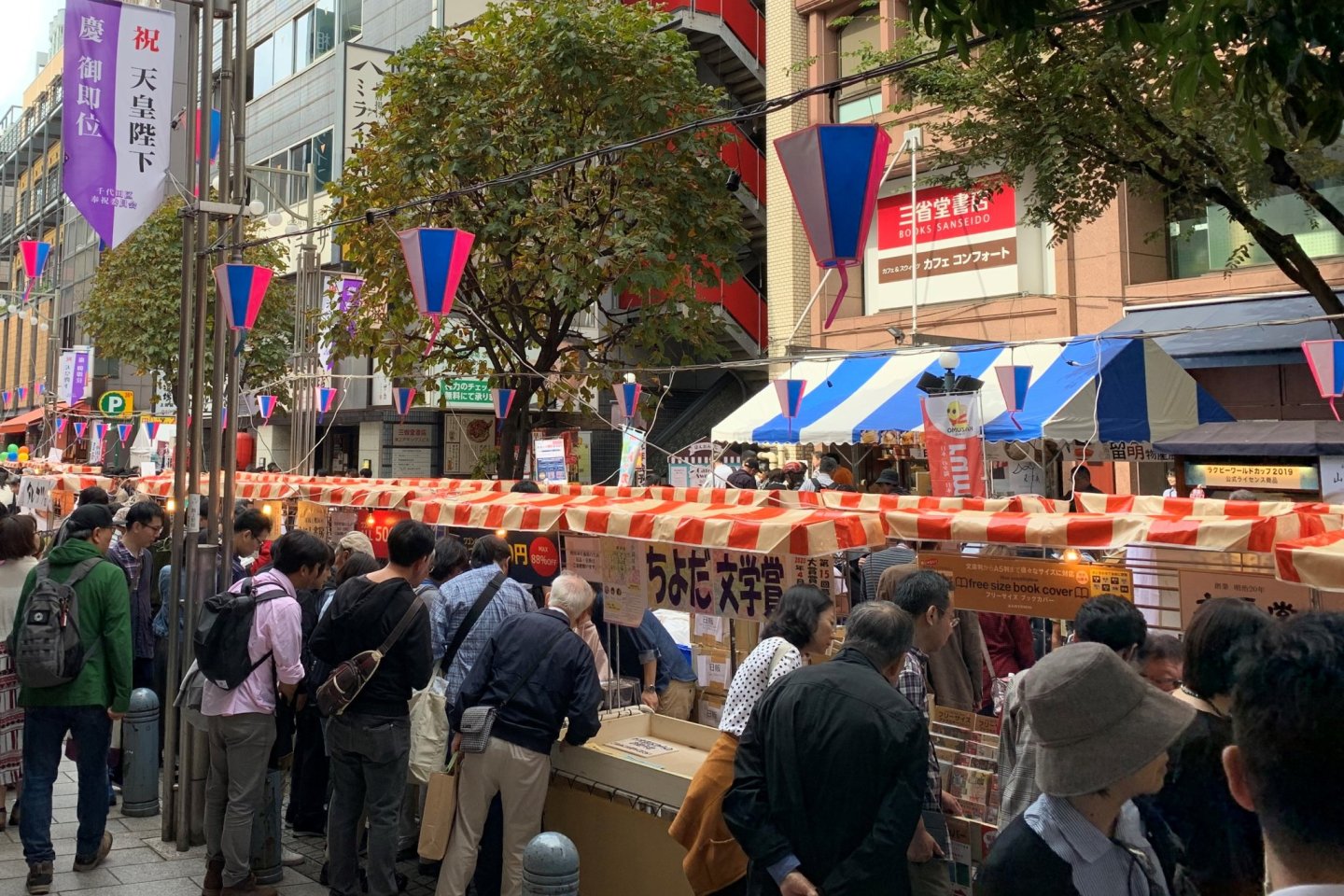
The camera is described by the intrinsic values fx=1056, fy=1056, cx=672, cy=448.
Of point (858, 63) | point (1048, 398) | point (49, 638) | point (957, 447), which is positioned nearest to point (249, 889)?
point (49, 638)

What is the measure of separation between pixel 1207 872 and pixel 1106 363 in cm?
1086

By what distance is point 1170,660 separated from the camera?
171 inches

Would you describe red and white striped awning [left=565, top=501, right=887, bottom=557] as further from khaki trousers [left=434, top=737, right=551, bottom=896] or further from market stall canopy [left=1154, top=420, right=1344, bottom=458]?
market stall canopy [left=1154, top=420, right=1344, bottom=458]

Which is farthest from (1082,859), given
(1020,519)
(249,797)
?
(249,797)

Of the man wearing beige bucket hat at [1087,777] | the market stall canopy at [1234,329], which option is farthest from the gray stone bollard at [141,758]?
the market stall canopy at [1234,329]

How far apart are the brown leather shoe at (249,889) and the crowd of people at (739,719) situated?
0.04 feet

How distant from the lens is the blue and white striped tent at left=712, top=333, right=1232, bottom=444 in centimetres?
1290

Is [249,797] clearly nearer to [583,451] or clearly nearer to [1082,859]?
[1082,859]

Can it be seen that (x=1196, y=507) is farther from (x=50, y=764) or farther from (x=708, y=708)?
(x=50, y=764)

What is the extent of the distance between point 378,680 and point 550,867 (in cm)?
159

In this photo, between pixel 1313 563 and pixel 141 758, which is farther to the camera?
pixel 141 758

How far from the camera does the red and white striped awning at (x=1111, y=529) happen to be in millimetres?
4680

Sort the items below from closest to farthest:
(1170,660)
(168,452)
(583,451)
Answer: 1. (1170,660)
2. (168,452)
3. (583,451)

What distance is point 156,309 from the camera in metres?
26.0
